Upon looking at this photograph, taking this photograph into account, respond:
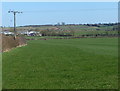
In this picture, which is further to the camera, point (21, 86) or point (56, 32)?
point (56, 32)

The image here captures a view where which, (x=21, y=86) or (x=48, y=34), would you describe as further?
(x=48, y=34)

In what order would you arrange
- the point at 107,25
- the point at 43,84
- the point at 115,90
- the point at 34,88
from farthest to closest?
the point at 107,25 → the point at 43,84 → the point at 34,88 → the point at 115,90

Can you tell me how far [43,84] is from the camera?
14469 mm

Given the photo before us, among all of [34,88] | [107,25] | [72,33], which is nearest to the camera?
[34,88]

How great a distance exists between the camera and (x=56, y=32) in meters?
182

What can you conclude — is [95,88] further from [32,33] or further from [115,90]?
[32,33]

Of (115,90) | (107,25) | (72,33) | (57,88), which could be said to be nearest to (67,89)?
(57,88)

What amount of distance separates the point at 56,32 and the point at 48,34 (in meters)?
4.23

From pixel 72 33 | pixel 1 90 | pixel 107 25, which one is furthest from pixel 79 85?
pixel 107 25

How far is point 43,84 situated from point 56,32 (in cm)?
16721

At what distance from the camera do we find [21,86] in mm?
13852

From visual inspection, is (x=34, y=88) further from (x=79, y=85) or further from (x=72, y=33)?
(x=72, y=33)

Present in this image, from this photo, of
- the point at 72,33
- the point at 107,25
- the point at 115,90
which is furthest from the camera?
the point at 107,25

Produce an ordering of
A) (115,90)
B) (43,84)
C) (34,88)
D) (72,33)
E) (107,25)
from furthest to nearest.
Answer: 1. (107,25)
2. (72,33)
3. (43,84)
4. (34,88)
5. (115,90)
